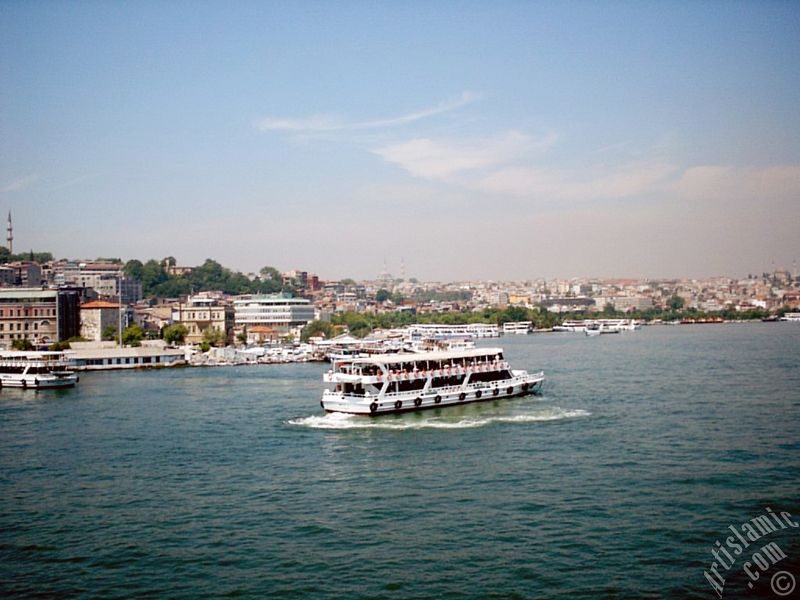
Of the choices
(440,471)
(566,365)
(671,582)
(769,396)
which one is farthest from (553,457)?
(566,365)

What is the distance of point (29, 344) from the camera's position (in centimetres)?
4116

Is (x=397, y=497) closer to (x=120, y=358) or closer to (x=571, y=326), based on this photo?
(x=120, y=358)

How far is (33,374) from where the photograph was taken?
28188 mm

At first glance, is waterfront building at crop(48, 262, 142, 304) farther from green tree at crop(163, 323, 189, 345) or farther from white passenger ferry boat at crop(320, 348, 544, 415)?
white passenger ferry boat at crop(320, 348, 544, 415)

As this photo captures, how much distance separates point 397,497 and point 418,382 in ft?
30.2

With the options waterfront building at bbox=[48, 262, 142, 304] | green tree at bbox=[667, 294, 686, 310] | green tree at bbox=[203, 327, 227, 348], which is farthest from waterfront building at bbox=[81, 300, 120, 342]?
green tree at bbox=[667, 294, 686, 310]

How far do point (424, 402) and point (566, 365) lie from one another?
50.8 ft

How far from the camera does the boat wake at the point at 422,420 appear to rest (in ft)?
61.8

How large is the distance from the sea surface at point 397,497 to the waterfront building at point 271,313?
4428 centimetres

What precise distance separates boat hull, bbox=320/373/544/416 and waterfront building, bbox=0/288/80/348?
28.5 meters

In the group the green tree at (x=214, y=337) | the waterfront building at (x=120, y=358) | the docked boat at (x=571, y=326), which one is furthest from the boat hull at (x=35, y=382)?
the docked boat at (x=571, y=326)

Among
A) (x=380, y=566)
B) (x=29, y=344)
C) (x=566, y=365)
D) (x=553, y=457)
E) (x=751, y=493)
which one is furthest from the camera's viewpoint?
(x=29, y=344)

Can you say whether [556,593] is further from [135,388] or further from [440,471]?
[135,388]

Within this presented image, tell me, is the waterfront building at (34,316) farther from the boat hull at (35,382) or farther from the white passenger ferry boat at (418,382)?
the white passenger ferry boat at (418,382)
